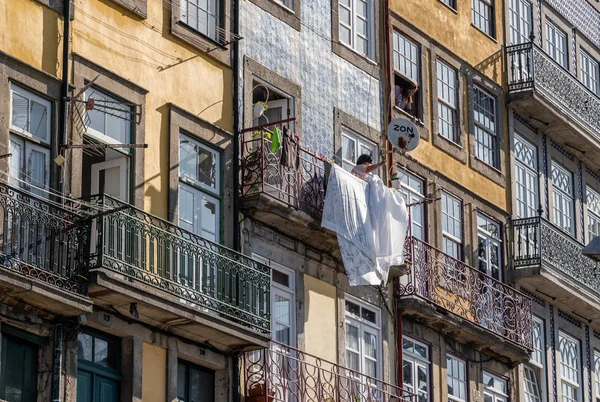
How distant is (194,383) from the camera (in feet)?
92.6


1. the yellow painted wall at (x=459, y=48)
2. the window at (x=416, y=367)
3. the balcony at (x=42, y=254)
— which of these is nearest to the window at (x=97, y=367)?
the balcony at (x=42, y=254)

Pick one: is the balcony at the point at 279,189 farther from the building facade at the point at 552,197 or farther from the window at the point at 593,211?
the window at the point at 593,211

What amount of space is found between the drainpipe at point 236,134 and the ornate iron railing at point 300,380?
1657 millimetres

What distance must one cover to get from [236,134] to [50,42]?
162 inches

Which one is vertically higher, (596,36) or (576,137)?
(596,36)

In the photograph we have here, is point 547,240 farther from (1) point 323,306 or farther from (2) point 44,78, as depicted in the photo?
(2) point 44,78

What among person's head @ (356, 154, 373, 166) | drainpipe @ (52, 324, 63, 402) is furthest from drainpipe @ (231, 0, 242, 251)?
drainpipe @ (52, 324, 63, 402)

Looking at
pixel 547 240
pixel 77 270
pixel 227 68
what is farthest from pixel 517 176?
pixel 77 270

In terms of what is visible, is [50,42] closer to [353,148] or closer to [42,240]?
[42,240]

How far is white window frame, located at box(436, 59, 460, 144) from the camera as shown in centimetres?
3597

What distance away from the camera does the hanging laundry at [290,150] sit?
29.7m

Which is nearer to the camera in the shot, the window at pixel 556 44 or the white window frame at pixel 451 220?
the white window frame at pixel 451 220

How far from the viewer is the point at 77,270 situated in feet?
82.4

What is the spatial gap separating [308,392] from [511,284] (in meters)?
8.19
